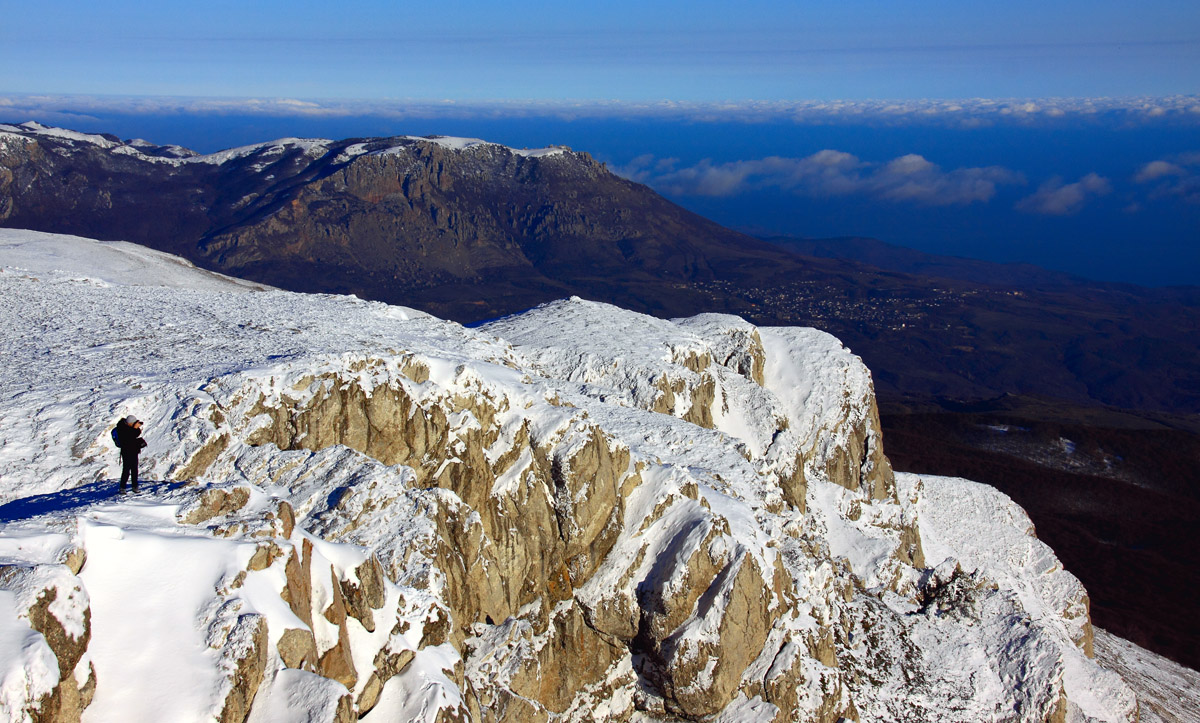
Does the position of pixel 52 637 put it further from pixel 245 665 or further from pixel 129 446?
pixel 129 446

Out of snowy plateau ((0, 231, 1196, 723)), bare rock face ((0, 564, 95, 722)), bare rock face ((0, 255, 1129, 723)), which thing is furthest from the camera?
bare rock face ((0, 255, 1129, 723))

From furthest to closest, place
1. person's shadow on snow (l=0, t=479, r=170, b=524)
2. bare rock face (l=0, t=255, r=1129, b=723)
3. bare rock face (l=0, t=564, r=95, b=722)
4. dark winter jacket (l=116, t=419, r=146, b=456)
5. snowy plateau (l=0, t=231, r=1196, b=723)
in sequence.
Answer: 1. dark winter jacket (l=116, t=419, r=146, b=456)
2. person's shadow on snow (l=0, t=479, r=170, b=524)
3. bare rock face (l=0, t=255, r=1129, b=723)
4. snowy plateau (l=0, t=231, r=1196, b=723)
5. bare rock face (l=0, t=564, r=95, b=722)

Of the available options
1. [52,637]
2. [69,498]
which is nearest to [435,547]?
[69,498]

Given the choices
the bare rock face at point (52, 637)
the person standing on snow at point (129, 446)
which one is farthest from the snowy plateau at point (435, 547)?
the person standing on snow at point (129, 446)

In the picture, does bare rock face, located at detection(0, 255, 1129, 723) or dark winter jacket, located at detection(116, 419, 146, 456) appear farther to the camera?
dark winter jacket, located at detection(116, 419, 146, 456)

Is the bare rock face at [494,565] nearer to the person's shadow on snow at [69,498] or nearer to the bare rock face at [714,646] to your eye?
the bare rock face at [714,646]

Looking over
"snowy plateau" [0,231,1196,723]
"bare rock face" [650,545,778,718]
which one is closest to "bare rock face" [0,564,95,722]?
"snowy plateau" [0,231,1196,723]

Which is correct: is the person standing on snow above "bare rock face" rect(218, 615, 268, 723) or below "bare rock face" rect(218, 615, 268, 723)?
above

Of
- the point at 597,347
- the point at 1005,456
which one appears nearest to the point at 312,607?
the point at 597,347

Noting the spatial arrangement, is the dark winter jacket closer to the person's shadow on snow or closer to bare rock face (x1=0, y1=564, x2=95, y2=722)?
the person's shadow on snow
